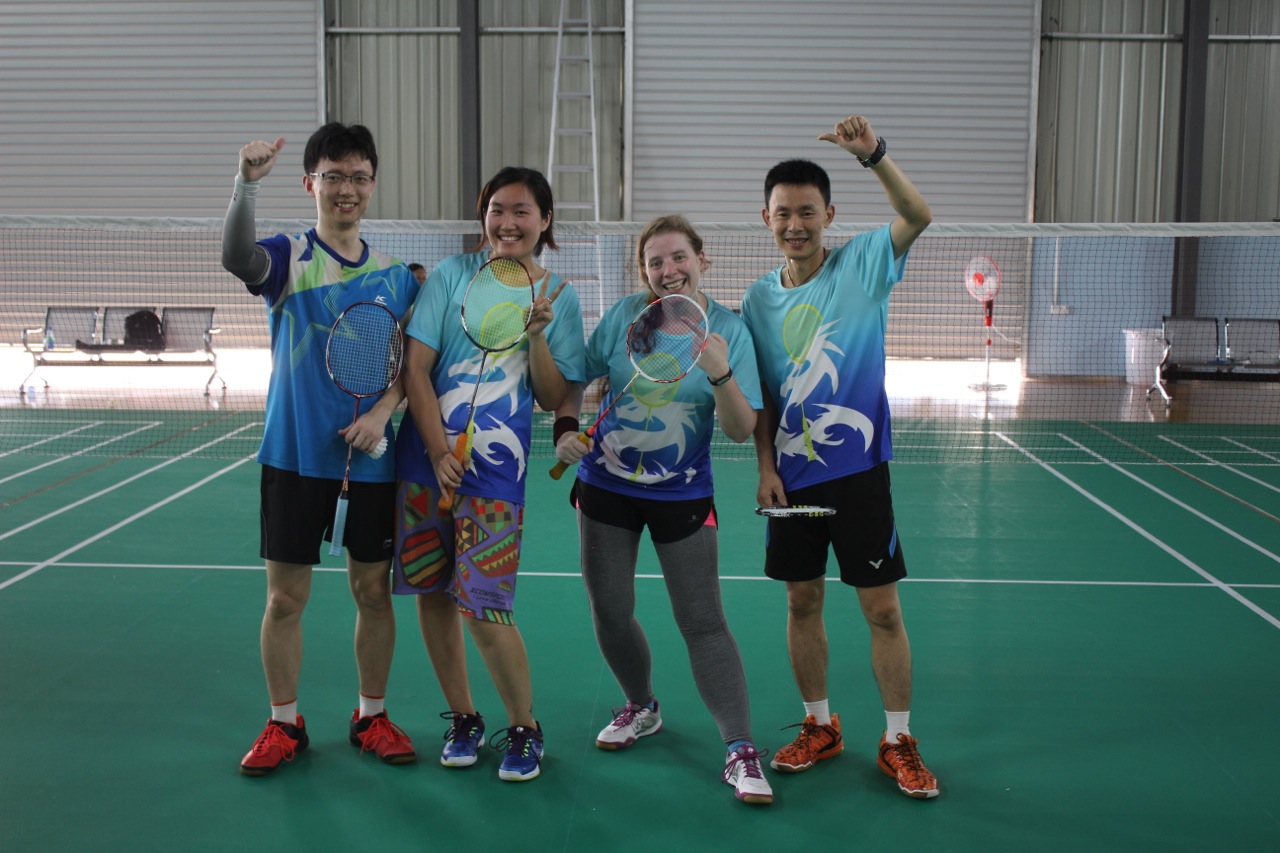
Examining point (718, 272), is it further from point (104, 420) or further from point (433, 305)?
point (433, 305)

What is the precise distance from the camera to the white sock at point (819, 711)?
4004mm

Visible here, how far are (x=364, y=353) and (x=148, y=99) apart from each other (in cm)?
1502

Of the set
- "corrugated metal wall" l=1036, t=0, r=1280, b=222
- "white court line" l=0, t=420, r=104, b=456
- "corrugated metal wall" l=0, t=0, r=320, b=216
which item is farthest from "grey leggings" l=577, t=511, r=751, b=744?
"corrugated metal wall" l=1036, t=0, r=1280, b=222

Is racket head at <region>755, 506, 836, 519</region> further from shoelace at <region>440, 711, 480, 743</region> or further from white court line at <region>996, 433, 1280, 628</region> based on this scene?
white court line at <region>996, 433, 1280, 628</region>

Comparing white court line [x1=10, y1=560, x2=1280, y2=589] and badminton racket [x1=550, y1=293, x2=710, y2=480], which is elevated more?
badminton racket [x1=550, y1=293, x2=710, y2=480]

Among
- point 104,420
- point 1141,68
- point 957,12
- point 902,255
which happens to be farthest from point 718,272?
point 902,255

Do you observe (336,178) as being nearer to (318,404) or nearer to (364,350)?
(364,350)

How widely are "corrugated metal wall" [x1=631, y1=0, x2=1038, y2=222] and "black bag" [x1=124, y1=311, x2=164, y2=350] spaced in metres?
6.86

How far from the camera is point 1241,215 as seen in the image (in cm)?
1619

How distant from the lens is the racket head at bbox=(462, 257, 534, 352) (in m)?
3.51

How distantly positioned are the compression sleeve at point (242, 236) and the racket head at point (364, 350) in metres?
0.33

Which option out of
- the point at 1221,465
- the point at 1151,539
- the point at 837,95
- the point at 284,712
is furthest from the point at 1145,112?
the point at 284,712

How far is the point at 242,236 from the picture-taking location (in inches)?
134

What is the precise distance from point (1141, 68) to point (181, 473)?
14.3m
